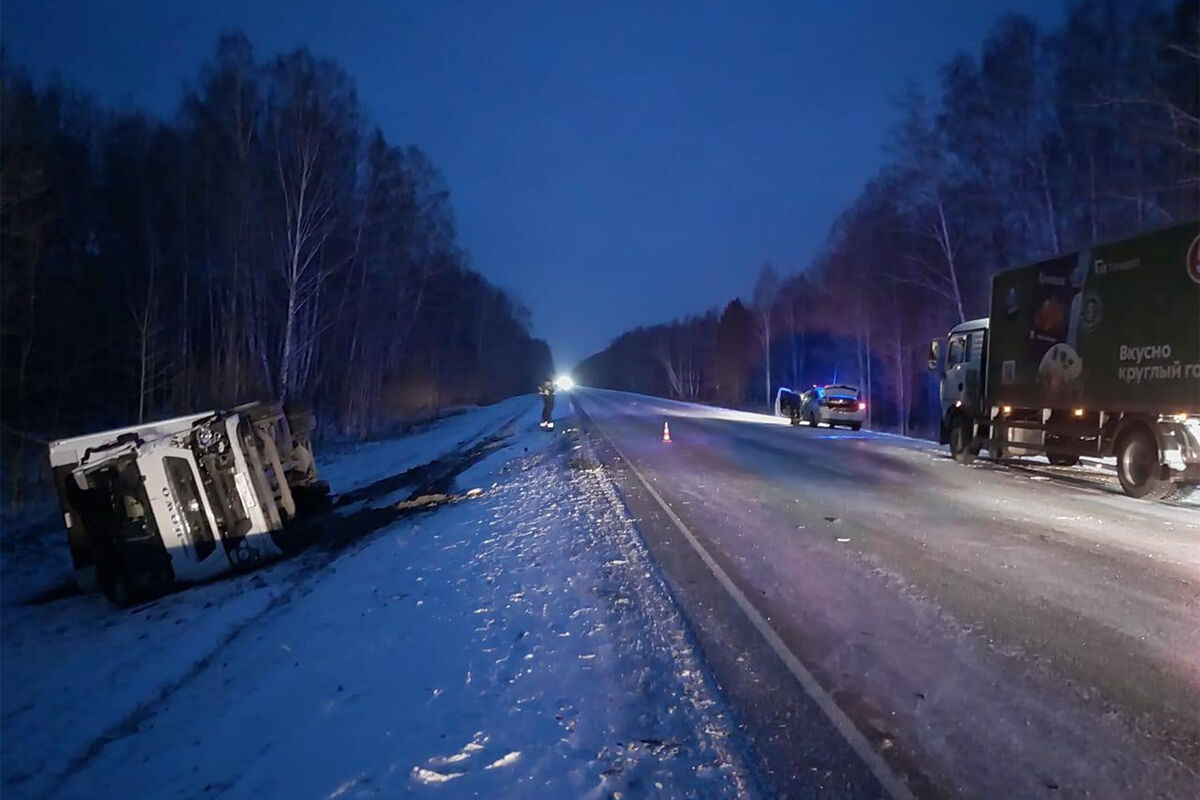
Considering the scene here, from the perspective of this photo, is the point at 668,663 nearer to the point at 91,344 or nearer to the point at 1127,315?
the point at 1127,315

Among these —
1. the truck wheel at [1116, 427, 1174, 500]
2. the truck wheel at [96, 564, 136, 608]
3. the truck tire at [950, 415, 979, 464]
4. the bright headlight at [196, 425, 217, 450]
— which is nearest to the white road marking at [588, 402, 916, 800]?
the bright headlight at [196, 425, 217, 450]

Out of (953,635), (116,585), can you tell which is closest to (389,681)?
(953,635)

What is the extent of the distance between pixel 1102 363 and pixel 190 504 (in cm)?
1421

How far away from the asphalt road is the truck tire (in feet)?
18.8

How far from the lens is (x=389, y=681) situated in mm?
4938

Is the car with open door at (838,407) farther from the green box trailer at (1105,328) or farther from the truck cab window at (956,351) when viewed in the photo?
the green box trailer at (1105,328)

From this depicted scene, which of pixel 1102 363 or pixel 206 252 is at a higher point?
pixel 206 252

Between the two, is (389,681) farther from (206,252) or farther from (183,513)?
(206,252)

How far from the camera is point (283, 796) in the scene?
Answer: 3.62 meters

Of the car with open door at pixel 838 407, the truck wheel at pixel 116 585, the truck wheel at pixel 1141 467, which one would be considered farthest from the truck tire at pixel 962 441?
the truck wheel at pixel 116 585

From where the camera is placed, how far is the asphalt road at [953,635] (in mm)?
3604

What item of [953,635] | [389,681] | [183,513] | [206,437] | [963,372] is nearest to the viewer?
[389,681]

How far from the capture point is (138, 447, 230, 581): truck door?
28.1 feet

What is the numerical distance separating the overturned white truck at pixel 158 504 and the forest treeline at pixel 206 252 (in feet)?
33.2
